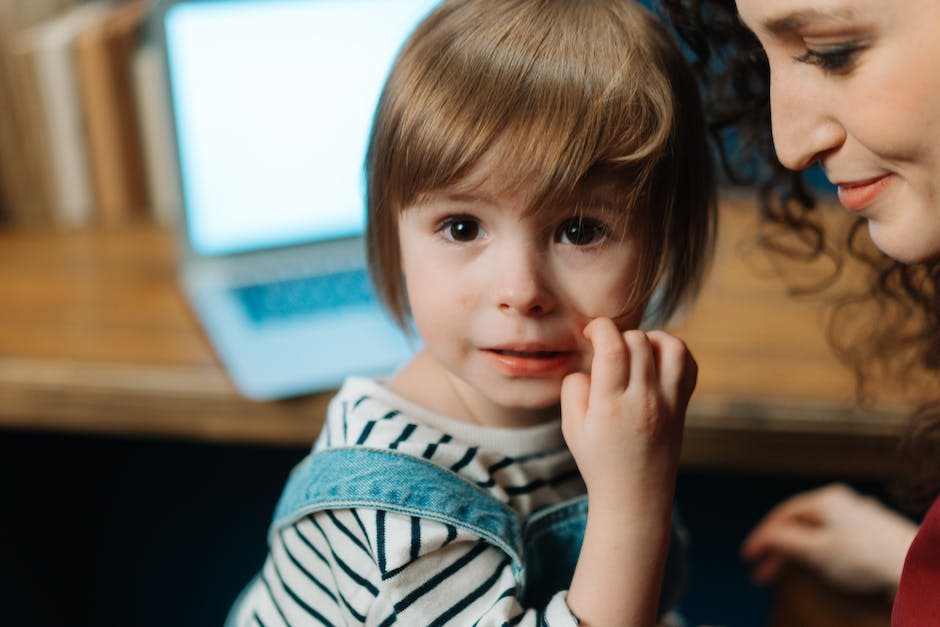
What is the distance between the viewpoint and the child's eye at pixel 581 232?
64 cm

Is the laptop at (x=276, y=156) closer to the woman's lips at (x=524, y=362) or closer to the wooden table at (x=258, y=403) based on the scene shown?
the wooden table at (x=258, y=403)

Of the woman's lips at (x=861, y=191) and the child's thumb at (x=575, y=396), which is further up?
the woman's lips at (x=861, y=191)

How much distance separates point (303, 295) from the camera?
1.28 metres

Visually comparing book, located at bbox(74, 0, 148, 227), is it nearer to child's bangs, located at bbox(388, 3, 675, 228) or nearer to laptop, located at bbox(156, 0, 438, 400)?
laptop, located at bbox(156, 0, 438, 400)

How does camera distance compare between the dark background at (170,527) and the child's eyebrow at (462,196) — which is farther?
the dark background at (170,527)

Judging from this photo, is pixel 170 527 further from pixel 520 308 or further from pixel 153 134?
pixel 520 308

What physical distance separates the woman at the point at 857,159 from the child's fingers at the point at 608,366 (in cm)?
14

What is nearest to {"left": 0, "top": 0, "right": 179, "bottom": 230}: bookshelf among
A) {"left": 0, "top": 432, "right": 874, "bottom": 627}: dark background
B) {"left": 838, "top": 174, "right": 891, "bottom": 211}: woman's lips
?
{"left": 0, "top": 432, "right": 874, "bottom": 627}: dark background

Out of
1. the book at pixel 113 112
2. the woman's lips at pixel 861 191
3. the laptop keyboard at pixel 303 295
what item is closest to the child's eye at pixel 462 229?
the woman's lips at pixel 861 191

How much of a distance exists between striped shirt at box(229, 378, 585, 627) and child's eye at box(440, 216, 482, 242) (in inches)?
5.1

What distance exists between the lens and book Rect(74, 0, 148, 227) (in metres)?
1.42

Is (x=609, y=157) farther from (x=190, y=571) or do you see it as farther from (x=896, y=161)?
(x=190, y=571)

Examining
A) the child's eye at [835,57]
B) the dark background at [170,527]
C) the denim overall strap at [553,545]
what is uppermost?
the child's eye at [835,57]

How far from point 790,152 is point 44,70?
1.15 m
